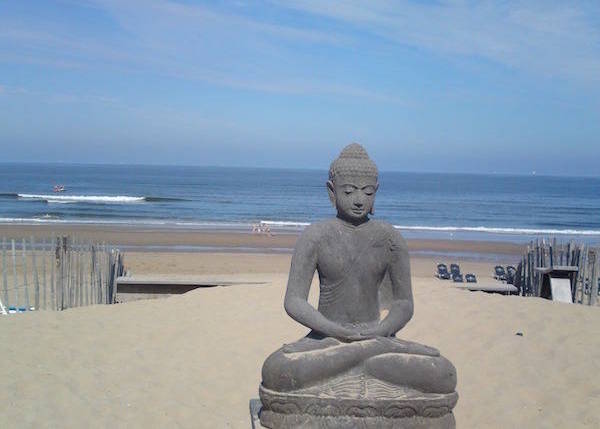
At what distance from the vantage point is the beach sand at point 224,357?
676cm

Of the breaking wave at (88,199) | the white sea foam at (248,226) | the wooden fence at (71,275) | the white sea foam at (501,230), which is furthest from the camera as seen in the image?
the breaking wave at (88,199)

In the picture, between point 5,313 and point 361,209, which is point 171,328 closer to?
point 5,313

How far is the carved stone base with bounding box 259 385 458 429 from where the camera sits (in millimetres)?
4754

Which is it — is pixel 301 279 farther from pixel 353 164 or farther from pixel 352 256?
pixel 353 164

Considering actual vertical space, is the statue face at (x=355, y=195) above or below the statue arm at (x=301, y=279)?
above

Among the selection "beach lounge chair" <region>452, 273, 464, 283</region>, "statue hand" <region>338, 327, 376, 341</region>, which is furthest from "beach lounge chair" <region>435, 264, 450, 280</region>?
"statue hand" <region>338, 327, 376, 341</region>

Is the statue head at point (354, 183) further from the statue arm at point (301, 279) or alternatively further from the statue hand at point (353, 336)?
the statue hand at point (353, 336)

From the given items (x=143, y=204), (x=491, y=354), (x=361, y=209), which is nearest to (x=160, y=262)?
(x=491, y=354)

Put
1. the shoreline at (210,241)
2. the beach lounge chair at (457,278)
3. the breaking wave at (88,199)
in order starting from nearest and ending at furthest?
the beach lounge chair at (457,278), the shoreline at (210,241), the breaking wave at (88,199)

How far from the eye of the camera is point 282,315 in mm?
10273

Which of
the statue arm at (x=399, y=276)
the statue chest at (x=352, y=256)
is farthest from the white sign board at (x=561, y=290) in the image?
the statue chest at (x=352, y=256)

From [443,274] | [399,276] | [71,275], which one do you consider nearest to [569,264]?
[443,274]

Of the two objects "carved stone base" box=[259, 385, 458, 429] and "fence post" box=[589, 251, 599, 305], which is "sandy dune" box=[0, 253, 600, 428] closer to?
"fence post" box=[589, 251, 599, 305]

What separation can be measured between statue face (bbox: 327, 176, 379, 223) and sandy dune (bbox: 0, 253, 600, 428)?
8.62 ft
